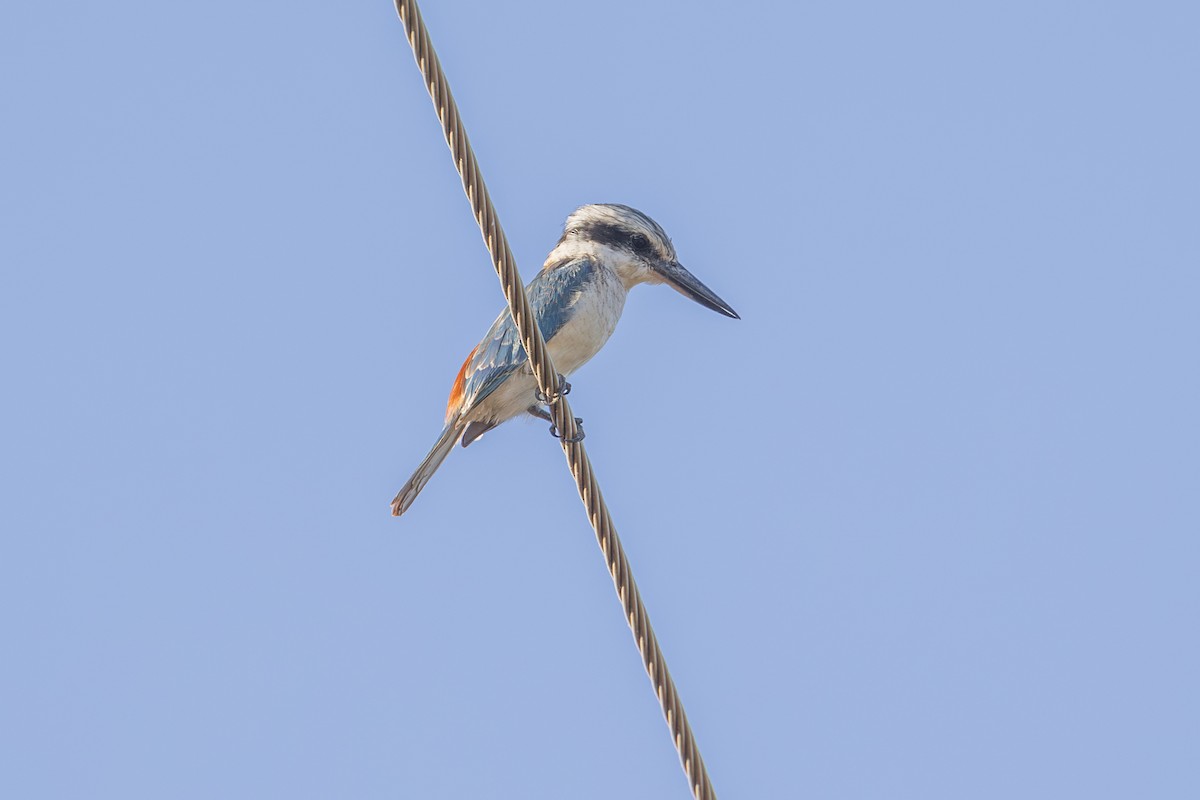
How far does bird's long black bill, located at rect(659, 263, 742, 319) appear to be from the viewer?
6191mm

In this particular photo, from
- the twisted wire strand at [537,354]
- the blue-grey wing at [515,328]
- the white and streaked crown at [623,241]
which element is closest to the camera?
the twisted wire strand at [537,354]

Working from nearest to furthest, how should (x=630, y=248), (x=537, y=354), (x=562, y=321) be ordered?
(x=537, y=354) < (x=562, y=321) < (x=630, y=248)

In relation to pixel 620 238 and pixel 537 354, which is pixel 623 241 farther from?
pixel 537 354

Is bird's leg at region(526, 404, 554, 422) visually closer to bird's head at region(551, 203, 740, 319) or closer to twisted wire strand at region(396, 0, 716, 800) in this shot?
bird's head at region(551, 203, 740, 319)

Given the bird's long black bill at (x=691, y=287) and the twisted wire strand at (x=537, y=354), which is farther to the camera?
the bird's long black bill at (x=691, y=287)

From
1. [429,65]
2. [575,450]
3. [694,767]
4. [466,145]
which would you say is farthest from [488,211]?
[694,767]

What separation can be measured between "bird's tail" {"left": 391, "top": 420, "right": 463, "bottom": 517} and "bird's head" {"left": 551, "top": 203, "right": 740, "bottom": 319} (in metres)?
0.96

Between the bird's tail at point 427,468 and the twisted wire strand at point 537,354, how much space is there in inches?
71.2

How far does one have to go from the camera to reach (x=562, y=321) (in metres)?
5.45

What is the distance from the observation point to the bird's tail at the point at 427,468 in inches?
212

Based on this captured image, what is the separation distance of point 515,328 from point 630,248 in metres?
0.92

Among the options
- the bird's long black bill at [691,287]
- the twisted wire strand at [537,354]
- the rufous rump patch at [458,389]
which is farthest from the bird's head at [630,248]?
the twisted wire strand at [537,354]

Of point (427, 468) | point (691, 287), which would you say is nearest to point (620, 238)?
point (691, 287)

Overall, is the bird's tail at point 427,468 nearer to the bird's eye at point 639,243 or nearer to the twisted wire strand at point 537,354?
the bird's eye at point 639,243
